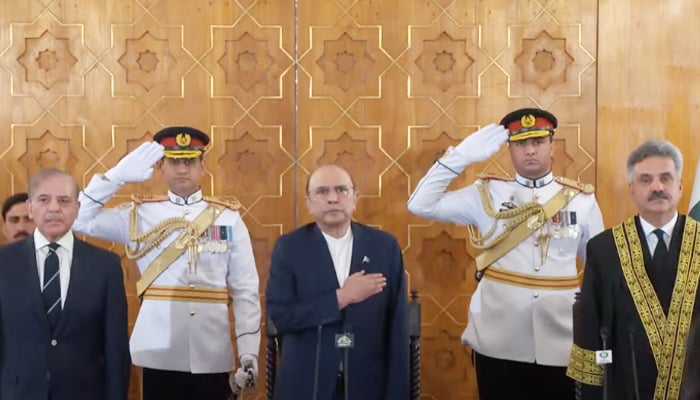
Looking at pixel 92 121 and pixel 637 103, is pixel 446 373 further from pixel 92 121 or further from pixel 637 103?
pixel 92 121

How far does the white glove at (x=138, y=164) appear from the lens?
11.6ft

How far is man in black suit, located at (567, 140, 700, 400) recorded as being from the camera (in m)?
2.56

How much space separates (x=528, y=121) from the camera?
3.47 metres

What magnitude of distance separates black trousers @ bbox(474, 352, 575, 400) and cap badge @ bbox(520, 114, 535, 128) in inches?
38.2

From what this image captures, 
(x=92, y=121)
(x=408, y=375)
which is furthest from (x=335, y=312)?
(x=92, y=121)

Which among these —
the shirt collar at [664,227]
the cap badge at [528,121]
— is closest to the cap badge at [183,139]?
the cap badge at [528,121]

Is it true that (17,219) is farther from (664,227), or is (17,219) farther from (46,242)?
(664,227)

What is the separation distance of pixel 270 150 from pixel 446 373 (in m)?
1.53

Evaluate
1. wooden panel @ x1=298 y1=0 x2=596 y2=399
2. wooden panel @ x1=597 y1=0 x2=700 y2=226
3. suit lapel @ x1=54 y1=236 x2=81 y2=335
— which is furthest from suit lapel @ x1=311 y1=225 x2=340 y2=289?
wooden panel @ x1=597 y1=0 x2=700 y2=226

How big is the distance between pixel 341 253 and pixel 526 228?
2.88 ft

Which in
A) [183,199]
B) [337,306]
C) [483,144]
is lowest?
[337,306]

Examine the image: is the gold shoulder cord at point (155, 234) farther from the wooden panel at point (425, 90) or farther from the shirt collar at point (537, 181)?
the shirt collar at point (537, 181)

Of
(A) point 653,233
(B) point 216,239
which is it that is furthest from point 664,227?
(B) point 216,239

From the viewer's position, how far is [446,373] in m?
4.52
